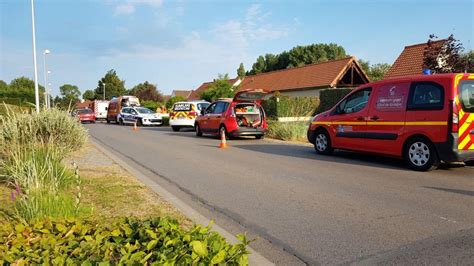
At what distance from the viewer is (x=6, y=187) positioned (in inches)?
274

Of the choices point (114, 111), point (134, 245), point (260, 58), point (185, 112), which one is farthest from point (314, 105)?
point (260, 58)

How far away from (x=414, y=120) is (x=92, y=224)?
7.44 metres

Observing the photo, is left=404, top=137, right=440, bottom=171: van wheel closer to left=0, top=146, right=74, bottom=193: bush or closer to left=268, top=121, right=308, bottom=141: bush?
left=0, top=146, right=74, bottom=193: bush

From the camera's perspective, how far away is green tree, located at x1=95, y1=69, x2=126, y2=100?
9475 centimetres

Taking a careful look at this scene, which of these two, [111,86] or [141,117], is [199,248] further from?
[111,86]

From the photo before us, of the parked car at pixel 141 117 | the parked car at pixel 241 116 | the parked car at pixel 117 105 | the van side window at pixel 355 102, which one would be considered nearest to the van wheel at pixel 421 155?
the van side window at pixel 355 102

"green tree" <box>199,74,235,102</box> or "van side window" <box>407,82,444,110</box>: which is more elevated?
"green tree" <box>199,74,235,102</box>

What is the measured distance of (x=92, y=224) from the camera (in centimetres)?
373

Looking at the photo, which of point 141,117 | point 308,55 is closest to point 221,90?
point 141,117

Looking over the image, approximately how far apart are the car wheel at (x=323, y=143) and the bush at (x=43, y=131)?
6.72 metres

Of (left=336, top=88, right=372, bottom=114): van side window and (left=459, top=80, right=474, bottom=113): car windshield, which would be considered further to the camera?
(left=336, top=88, right=372, bottom=114): van side window

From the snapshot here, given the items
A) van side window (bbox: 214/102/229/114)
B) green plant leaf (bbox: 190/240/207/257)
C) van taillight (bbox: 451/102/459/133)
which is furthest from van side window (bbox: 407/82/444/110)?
van side window (bbox: 214/102/229/114)

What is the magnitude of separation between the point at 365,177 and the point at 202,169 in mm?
3640

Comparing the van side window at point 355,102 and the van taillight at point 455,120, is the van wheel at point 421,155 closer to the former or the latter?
the van taillight at point 455,120
